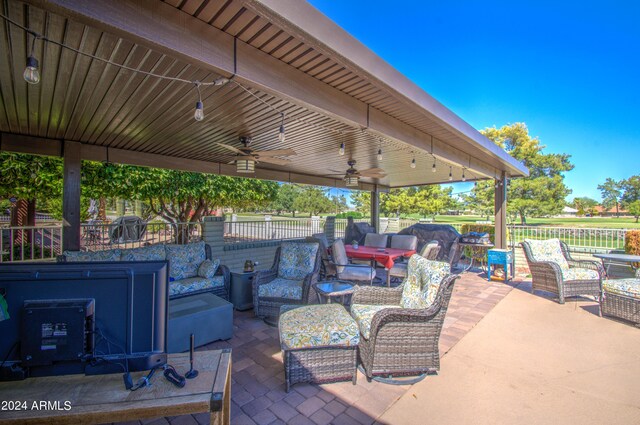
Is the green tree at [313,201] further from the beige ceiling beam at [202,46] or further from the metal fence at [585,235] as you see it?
the beige ceiling beam at [202,46]

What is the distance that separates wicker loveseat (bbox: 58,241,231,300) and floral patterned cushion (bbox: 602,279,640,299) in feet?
17.6

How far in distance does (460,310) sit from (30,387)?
4517 millimetres

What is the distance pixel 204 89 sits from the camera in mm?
2883

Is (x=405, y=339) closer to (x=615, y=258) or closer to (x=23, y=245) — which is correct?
(x=615, y=258)

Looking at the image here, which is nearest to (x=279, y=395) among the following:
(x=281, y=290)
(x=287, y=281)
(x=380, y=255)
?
(x=281, y=290)

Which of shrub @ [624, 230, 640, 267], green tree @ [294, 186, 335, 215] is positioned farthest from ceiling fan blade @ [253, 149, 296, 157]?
green tree @ [294, 186, 335, 215]

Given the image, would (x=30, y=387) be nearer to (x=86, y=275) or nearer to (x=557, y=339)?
(x=86, y=275)

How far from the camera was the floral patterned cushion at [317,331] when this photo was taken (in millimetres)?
2324

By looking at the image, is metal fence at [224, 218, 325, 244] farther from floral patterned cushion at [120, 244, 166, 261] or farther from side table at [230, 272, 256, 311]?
side table at [230, 272, 256, 311]

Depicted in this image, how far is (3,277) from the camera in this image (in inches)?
Answer: 46.8

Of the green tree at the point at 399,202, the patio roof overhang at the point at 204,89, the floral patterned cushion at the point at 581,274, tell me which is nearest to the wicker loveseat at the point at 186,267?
the patio roof overhang at the point at 204,89

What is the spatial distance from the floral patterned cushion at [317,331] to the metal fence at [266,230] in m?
5.45

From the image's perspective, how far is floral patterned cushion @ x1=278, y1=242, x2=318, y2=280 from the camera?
4320mm

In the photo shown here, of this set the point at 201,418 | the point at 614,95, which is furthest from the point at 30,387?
the point at 614,95
